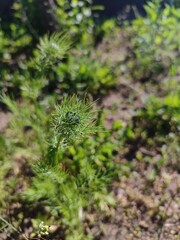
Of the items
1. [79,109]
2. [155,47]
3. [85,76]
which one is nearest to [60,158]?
[79,109]

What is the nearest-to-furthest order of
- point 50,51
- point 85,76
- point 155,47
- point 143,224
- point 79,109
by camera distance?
point 79,109 < point 50,51 < point 143,224 < point 85,76 < point 155,47

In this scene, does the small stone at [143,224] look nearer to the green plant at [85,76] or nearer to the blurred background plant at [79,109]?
the blurred background plant at [79,109]

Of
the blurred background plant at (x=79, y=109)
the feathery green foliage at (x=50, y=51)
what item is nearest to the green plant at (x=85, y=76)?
the blurred background plant at (x=79, y=109)

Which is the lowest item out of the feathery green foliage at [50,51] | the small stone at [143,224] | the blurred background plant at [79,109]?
the small stone at [143,224]

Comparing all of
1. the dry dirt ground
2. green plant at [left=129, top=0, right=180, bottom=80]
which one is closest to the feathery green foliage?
the dry dirt ground

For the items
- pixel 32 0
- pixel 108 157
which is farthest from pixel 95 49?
pixel 108 157

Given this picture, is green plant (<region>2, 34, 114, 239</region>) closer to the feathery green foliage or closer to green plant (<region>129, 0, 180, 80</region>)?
the feathery green foliage

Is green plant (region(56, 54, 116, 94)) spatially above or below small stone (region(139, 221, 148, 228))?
above

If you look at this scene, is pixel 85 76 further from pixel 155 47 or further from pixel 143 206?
pixel 143 206

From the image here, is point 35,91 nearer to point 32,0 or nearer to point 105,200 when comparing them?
point 105,200

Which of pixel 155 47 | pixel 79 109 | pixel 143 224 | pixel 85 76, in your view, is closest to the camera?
pixel 79 109

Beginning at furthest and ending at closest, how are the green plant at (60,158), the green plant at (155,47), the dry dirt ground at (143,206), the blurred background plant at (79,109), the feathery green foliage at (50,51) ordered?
the green plant at (155,47)
the dry dirt ground at (143,206)
the blurred background plant at (79,109)
the feathery green foliage at (50,51)
the green plant at (60,158)
